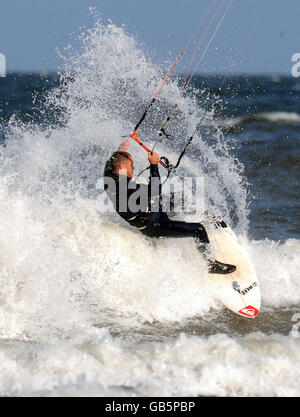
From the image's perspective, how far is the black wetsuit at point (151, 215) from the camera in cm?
533

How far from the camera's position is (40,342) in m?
4.47

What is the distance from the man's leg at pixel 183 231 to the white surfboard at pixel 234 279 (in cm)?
11

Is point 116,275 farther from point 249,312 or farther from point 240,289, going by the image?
point 249,312

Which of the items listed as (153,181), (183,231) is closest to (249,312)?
(183,231)

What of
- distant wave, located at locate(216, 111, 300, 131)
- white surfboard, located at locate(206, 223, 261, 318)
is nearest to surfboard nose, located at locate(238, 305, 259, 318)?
white surfboard, located at locate(206, 223, 261, 318)

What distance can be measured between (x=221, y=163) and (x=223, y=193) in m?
0.67

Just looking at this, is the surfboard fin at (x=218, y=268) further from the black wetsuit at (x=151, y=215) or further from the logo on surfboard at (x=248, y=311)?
the logo on surfboard at (x=248, y=311)

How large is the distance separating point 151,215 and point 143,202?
16 centimetres

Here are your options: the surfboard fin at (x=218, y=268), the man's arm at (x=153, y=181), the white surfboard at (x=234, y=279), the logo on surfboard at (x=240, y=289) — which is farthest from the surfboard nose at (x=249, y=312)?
the man's arm at (x=153, y=181)

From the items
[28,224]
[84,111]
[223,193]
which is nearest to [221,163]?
[223,193]

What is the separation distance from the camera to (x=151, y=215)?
18.0 ft

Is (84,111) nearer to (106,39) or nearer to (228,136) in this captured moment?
(106,39)

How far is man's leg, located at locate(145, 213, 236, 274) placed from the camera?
554 centimetres

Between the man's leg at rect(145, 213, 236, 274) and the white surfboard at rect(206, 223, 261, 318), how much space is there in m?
0.11
